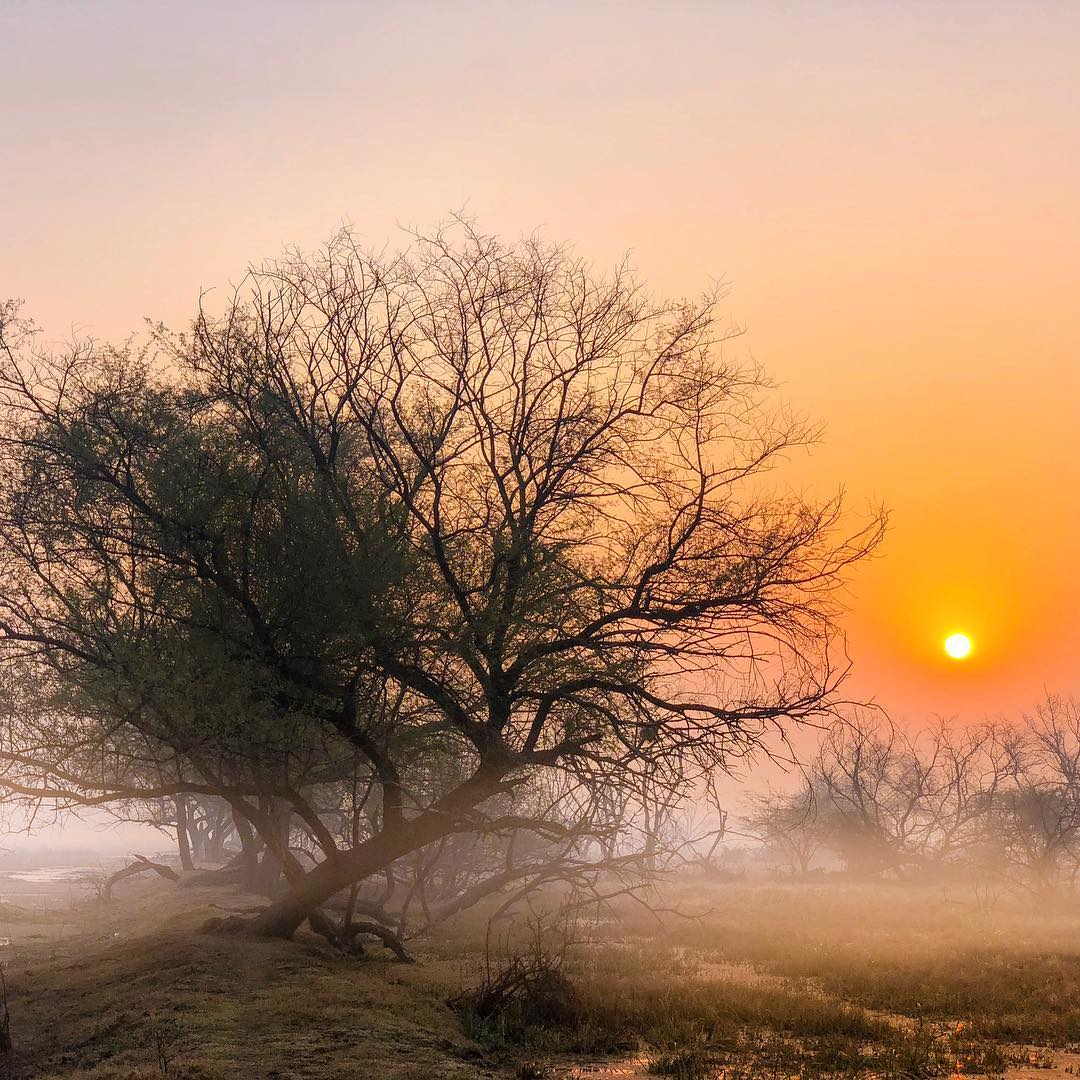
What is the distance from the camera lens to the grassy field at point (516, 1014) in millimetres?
10609

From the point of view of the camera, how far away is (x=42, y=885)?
211 feet

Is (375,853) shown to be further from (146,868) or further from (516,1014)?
(146,868)

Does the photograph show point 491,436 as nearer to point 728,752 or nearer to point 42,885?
point 728,752

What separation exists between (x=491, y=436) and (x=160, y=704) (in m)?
6.31

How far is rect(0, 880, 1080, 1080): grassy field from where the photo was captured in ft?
34.8

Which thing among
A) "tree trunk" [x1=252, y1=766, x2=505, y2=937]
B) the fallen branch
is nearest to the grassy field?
"tree trunk" [x1=252, y1=766, x2=505, y2=937]

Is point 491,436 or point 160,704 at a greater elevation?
point 491,436

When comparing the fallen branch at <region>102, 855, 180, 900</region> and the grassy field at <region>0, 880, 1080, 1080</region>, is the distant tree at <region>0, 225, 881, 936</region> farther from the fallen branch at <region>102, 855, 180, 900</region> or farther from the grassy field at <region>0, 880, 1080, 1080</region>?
the fallen branch at <region>102, 855, 180, 900</region>

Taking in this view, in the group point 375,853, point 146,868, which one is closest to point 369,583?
point 375,853

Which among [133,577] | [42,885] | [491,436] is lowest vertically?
[42,885]

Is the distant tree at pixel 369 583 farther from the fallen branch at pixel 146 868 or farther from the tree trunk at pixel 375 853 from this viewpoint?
the fallen branch at pixel 146 868

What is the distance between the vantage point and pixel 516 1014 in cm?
1294

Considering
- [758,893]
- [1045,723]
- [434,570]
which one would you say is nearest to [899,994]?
[434,570]

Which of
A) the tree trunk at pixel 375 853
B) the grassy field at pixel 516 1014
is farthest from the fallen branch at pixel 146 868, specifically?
the tree trunk at pixel 375 853
